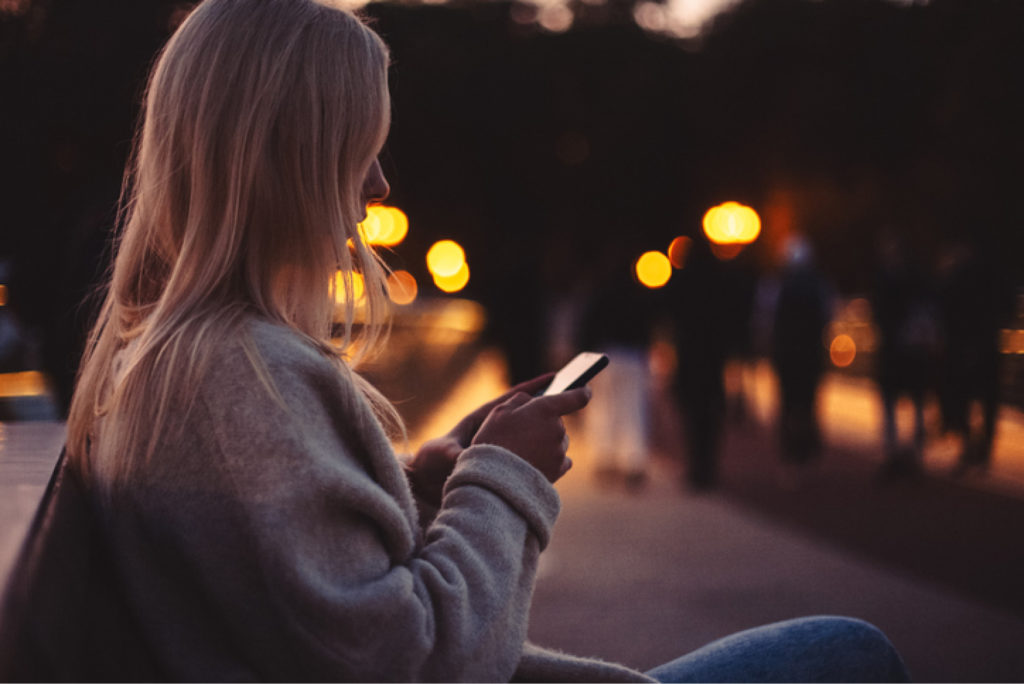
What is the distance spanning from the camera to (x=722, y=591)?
5.58 meters

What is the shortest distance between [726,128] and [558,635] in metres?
23.1

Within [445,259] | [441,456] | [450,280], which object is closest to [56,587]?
[441,456]

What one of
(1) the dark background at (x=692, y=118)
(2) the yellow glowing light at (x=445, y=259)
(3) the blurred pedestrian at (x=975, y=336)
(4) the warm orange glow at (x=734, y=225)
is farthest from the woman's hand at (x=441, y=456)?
(2) the yellow glowing light at (x=445, y=259)

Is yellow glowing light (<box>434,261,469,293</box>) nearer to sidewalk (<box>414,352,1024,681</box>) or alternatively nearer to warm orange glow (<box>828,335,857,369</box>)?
warm orange glow (<box>828,335,857,369</box>)

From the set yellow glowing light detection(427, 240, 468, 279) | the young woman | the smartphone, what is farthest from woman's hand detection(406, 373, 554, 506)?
yellow glowing light detection(427, 240, 468, 279)

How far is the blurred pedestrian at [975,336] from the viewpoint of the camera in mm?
9312

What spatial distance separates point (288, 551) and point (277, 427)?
0.15 m

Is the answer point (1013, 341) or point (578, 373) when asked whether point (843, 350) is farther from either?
point (578, 373)

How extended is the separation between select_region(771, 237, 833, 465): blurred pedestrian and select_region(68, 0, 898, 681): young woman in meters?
8.01

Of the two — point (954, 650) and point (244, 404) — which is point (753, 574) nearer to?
point (954, 650)

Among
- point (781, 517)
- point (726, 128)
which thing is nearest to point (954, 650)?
point (781, 517)

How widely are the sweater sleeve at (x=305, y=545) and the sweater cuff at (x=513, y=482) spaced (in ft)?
0.46

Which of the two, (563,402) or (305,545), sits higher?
(563,402)

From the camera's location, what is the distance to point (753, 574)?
5918 millimetres
